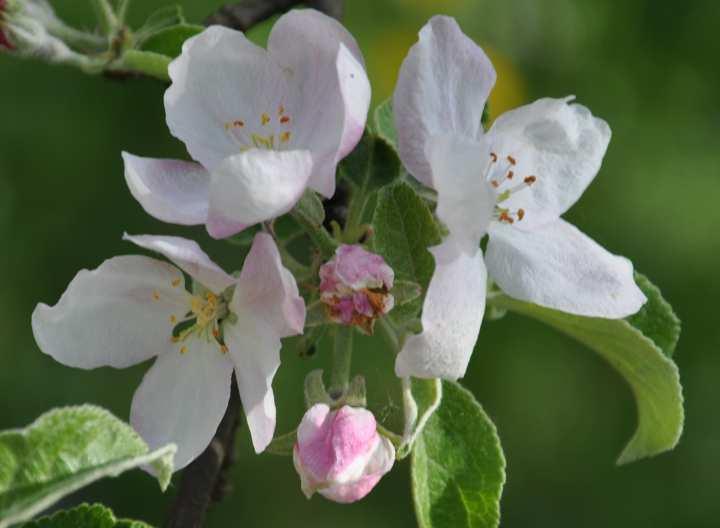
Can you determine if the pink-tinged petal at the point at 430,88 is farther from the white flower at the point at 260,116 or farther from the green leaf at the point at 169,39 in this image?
the green leaf at the point at 169,39

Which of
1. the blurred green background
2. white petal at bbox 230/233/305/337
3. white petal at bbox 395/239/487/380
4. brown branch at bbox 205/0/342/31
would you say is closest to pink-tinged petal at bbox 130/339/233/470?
white petal at bbox 230/233/305/337

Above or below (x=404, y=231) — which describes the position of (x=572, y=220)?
below

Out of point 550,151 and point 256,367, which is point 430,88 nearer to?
point 550,151

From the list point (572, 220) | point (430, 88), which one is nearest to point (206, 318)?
point (430, 88)

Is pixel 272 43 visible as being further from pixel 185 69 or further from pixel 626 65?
pixel 626 65

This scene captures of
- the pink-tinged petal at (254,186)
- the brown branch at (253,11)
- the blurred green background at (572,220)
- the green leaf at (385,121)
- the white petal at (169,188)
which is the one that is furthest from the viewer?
the blurred green background at (572,220)

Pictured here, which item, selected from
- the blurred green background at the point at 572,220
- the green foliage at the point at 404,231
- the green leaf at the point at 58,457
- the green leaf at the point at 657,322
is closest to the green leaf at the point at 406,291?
the green foliage at the point at 404,231
